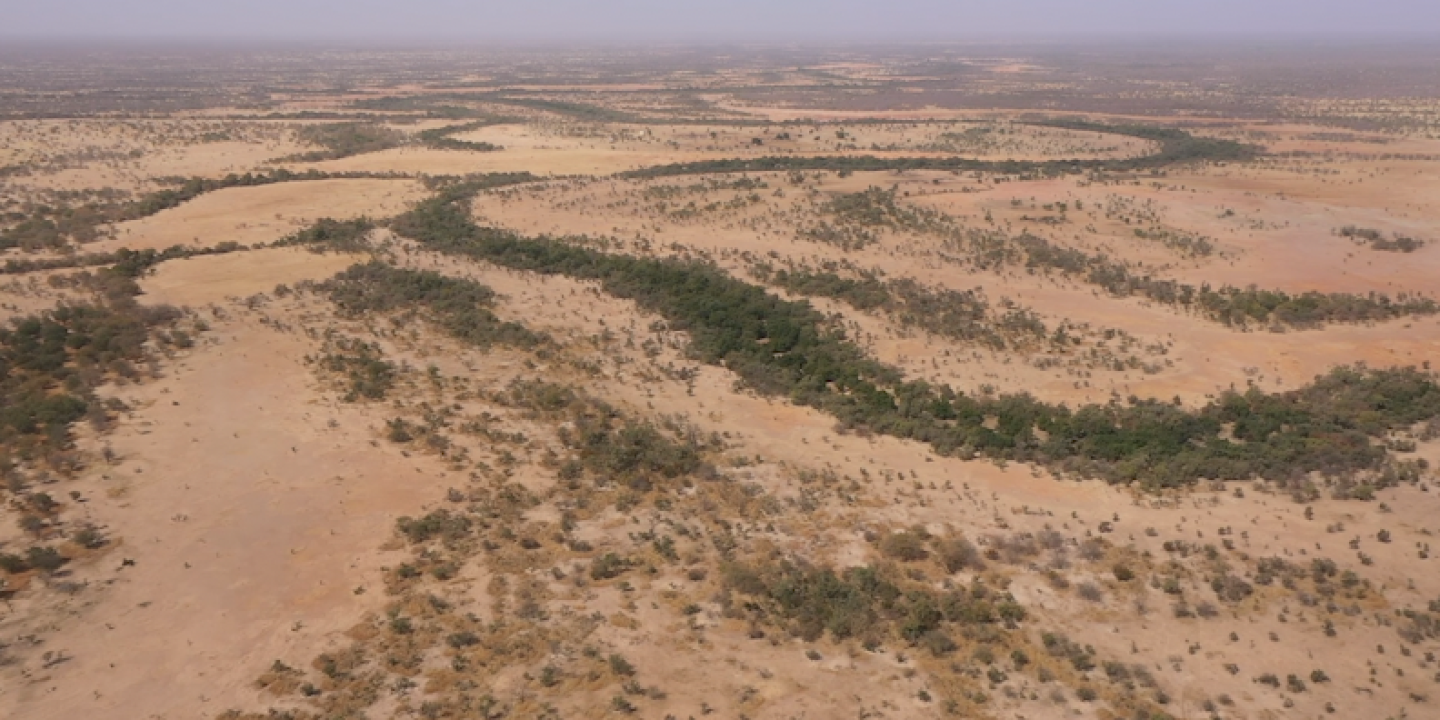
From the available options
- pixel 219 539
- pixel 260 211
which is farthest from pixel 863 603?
pixel 260 211

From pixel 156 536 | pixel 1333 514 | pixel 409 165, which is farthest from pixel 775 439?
pixel 409 165

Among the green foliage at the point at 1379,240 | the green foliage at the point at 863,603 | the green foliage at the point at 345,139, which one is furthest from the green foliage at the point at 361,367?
the green foliage at the point at 345,139

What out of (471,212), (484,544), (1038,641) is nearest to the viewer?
(1038,641)

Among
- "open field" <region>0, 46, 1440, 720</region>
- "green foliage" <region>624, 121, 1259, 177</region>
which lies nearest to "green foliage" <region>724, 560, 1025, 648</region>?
"open field" <region>0, 46, 1440, 720</region>

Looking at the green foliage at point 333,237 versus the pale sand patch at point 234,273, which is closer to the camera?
the pale sand patch at point 234,273

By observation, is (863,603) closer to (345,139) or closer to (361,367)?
(361,367)

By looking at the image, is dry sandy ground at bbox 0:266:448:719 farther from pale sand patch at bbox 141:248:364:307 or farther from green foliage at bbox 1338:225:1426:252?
green foliage at bbox 1338:225:1426:252

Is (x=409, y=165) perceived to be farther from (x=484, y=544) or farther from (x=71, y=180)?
(x=484, y=544)

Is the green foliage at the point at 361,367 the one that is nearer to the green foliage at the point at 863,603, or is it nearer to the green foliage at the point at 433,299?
the green foliage at the point at 433,299
